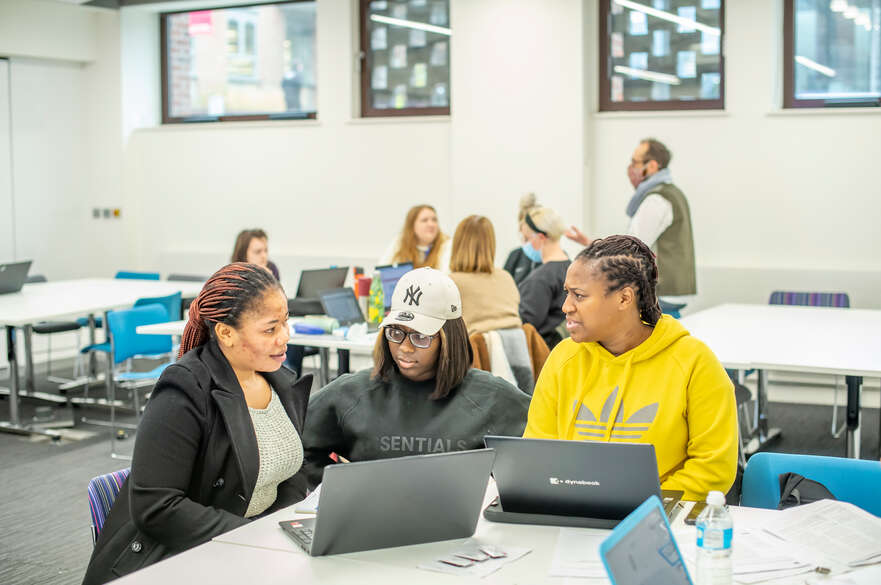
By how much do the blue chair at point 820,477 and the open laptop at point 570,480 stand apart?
1.51 feet

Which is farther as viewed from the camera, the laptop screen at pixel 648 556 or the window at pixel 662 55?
the window at pixel 662 55

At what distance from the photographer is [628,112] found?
7.83m

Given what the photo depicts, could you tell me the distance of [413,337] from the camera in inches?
115

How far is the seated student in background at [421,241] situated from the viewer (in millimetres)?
6336

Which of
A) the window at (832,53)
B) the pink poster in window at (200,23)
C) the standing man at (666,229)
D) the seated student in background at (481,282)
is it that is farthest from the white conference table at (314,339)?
the pink poster in window at (200,23)

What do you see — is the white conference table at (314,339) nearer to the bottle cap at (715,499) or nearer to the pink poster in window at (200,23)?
the bottle cap at (715,499)

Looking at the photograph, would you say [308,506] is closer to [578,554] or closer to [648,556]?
[578,554]

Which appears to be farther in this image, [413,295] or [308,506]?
[413,295]

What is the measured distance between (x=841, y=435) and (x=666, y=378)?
4.08m

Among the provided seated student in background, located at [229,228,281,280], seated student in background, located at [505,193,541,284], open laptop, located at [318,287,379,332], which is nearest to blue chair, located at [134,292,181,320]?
seated student in background, located at [229,228,281,280]

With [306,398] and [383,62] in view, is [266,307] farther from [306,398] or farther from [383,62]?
[383,62]

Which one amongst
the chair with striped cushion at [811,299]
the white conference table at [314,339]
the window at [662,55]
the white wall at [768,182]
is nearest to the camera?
the white conference table at [314,339]

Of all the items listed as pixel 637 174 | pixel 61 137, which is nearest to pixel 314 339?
pixel 637 174

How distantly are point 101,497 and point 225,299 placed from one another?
2.06ft
